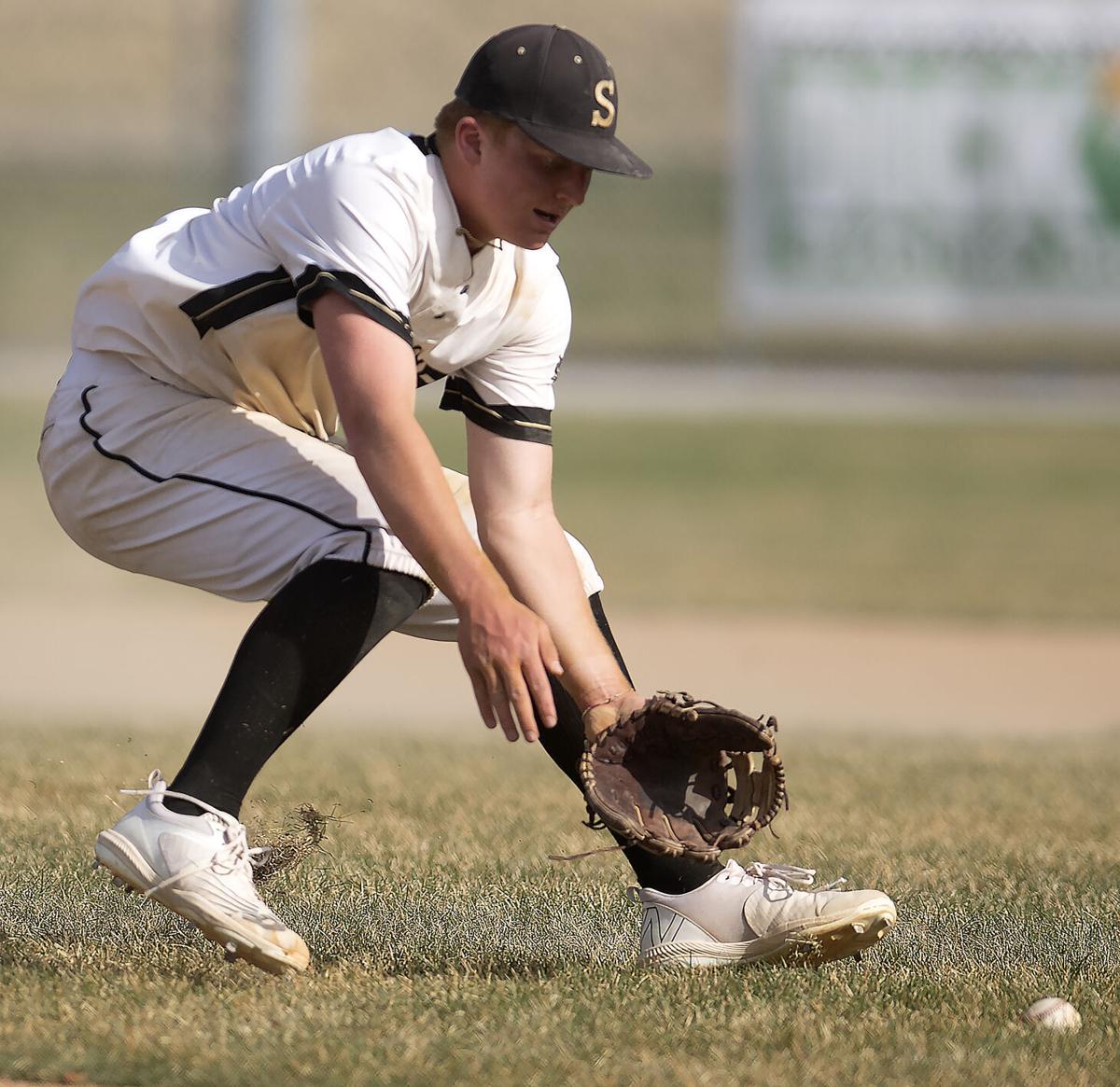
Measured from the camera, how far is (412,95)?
17.9 metres

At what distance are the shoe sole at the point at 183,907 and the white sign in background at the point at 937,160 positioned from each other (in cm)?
1130

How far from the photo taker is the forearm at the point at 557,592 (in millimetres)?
2871

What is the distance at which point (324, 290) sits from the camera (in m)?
2.54

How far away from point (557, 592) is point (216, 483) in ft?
1.93

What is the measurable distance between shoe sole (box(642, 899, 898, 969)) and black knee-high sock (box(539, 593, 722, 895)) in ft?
0.33

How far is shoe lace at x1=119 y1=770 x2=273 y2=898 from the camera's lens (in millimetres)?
2580

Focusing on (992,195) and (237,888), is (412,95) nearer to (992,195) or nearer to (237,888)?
(992,195)

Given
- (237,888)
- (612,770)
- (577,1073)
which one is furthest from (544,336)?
(577,1073)

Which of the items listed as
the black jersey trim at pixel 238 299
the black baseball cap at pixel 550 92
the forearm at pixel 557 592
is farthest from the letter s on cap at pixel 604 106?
the forearm at pixel 557 592

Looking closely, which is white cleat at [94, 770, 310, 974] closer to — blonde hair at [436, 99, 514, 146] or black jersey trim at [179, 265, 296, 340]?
black jersey trim at [179, 265, 296, 340]

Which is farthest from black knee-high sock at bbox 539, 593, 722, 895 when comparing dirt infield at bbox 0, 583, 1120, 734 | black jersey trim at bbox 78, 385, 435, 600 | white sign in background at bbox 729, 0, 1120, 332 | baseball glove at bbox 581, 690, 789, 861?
white sign in background at bbox 729, 0, 1120, 332

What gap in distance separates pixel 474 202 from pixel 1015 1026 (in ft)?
4.87

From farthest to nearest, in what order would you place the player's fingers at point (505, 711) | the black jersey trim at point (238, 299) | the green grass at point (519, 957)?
1. the black jersey trim at point (238, 299)
2. the player's fingers at point (505, 711)
3. the green grass at point (519, 957)

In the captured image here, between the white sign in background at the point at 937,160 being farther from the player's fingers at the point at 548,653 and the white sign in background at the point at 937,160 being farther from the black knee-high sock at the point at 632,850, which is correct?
the player's fingers at the point at 548,653
